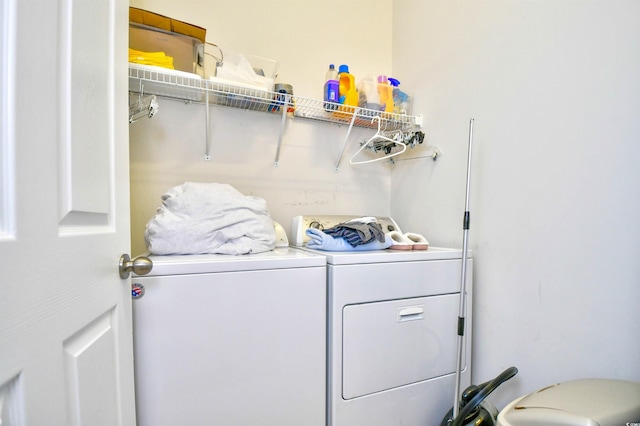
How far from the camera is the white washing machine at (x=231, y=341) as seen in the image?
0.92 m

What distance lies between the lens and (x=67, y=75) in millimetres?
541

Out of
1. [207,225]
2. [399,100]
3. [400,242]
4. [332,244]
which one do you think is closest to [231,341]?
[207,225]

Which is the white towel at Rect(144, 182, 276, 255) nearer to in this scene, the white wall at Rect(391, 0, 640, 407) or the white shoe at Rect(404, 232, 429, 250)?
the white shoe at Rect(404, 232, 429, 250)

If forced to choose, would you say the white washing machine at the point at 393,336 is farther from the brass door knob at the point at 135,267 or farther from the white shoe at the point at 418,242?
the brass door knob at the point at 135,267

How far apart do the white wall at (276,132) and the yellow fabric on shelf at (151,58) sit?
0.97 ft

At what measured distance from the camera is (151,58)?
4.21 ft

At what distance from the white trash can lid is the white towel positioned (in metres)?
1.00

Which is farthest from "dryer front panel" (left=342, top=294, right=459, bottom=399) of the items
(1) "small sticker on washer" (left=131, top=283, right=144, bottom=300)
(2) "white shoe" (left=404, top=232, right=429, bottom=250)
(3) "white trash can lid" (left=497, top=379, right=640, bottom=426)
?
(1) "small sticker on washer" (left=131, top=283, right=144, bottom=300)

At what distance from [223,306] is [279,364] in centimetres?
30

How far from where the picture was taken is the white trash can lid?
2.35 feet

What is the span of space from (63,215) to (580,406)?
127 cm

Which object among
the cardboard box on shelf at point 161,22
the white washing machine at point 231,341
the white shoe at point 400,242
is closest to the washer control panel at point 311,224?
the white shoe at point 400,242

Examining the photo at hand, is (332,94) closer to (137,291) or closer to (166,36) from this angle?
(166,36)

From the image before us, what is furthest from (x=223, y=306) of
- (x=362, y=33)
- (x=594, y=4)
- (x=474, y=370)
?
(x=362, y=33)
